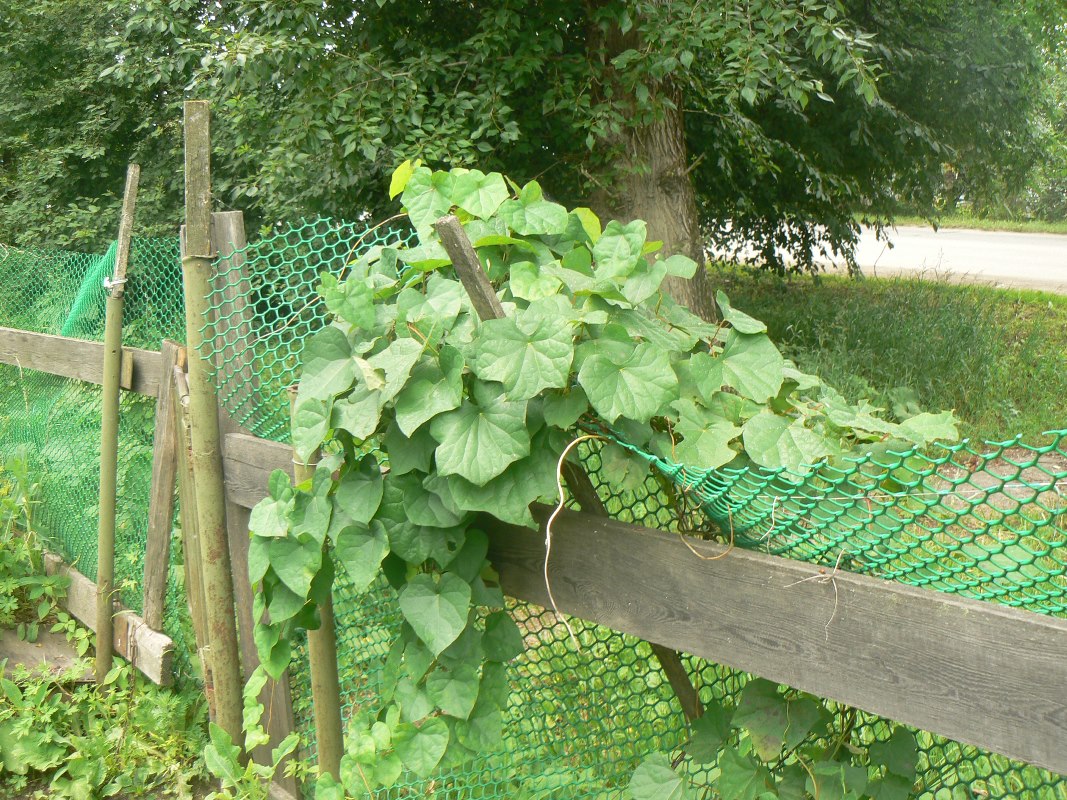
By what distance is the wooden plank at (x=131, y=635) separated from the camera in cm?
339

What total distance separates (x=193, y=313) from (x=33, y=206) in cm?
720

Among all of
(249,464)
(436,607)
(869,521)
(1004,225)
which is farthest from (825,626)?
(1004,225)

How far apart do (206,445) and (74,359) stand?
4.82 feet

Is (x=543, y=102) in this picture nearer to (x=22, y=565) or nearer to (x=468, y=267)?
(x=22, y=565)

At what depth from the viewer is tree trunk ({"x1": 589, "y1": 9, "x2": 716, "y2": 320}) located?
246 inches

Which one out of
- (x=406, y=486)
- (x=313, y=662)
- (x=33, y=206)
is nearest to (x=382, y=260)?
(x=406, y=486)

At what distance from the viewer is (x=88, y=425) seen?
410 cm

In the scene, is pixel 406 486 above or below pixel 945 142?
above

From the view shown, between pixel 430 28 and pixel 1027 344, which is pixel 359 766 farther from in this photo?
pixel 1027 344

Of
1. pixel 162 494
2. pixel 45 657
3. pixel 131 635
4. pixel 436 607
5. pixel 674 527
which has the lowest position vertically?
pixel 45 657

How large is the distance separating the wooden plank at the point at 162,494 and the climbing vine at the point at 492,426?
1.27m

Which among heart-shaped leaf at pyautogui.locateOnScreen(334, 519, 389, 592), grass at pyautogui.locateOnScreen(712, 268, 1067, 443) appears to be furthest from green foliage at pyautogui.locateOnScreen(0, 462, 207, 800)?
grass at pyautogui.locateOnScreen(712, 268, 1067, 443)

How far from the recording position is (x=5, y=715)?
343 centimetres

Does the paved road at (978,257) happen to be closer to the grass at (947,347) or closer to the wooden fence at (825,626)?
the grass at (947,347)
